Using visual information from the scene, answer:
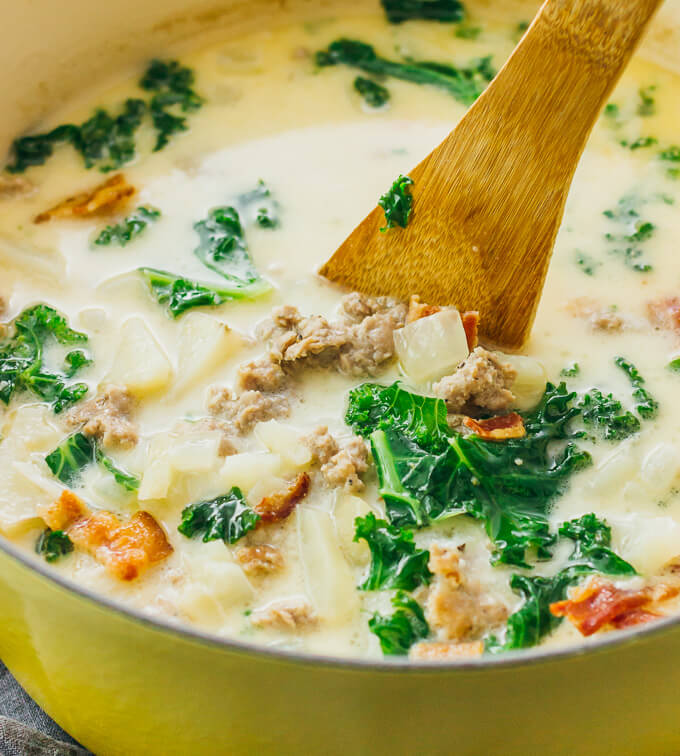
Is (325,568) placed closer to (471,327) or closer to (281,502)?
(281,502)

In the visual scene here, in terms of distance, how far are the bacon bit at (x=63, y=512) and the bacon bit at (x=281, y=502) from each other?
0.52 metres

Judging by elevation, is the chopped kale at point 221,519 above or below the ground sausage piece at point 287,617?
above

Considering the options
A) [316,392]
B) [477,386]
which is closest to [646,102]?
[477,386]

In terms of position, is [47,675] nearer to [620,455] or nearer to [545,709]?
[545,709]

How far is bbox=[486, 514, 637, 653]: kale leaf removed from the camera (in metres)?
2.60

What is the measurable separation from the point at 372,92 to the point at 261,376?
1.93 meters

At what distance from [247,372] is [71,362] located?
2.09 feet

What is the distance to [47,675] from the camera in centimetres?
256

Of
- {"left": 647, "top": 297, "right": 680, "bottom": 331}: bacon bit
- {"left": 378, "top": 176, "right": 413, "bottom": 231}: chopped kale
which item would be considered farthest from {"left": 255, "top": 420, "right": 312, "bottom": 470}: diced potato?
{"left": 647, "top": 297, "right": 680, "bottom": 331}: bacon bit

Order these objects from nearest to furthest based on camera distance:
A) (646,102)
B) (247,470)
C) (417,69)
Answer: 1. (247,470)
2. (646,102)
3. (417,69)

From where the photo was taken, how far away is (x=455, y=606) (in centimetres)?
260


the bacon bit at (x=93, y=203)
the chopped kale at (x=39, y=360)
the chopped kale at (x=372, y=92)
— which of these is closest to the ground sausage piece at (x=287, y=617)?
the chopped kale at (x=39, y=360)

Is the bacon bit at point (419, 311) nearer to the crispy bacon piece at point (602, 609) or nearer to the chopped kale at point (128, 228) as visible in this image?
the crispy bacon piece at point (602, 609)

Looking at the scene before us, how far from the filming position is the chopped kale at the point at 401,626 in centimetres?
260
